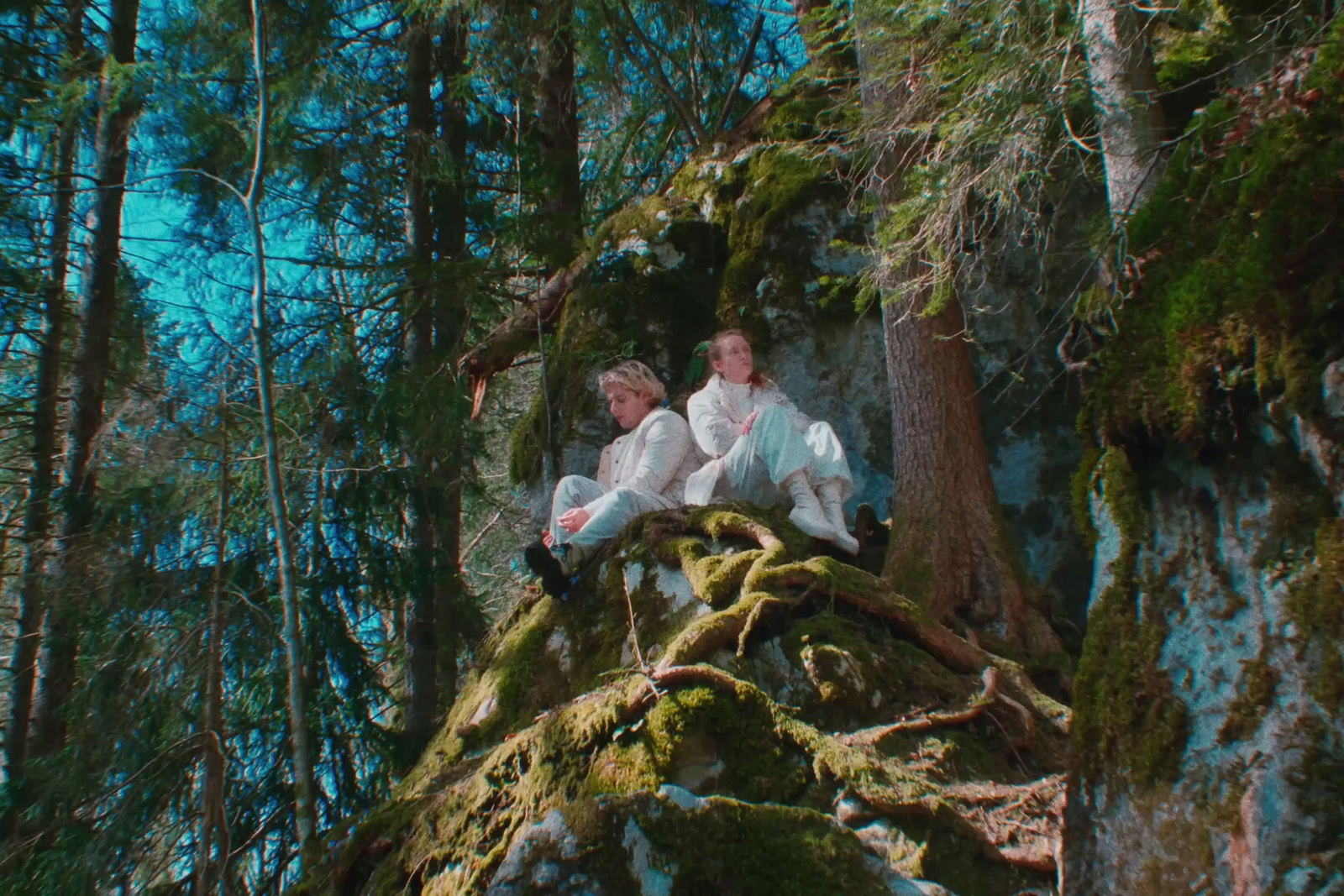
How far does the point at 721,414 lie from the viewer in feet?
22.8

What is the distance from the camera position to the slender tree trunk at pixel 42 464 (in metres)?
6.75

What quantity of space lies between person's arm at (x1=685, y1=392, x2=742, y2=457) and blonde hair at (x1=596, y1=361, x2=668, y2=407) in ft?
1.01

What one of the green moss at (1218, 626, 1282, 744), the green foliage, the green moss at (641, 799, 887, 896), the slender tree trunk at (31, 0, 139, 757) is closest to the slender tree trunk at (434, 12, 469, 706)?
the slender tree trunk at (31, 0, 139, 757)

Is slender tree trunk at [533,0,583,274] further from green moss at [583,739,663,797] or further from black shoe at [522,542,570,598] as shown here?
green moss at [583,739,663,797]

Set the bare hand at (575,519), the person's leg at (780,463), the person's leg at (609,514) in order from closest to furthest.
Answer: the person's leg at (609,514), the bare hand at (575,519), the person's leg at (780,463)

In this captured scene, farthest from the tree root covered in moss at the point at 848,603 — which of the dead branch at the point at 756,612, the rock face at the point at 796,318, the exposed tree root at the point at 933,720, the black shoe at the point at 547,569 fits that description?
the rock face at the point at 796,318

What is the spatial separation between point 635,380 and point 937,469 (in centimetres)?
214

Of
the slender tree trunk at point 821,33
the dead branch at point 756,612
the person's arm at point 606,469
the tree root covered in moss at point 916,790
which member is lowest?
the tree root covered in moss at point 916,790

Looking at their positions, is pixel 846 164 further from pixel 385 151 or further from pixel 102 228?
pixel 102 228

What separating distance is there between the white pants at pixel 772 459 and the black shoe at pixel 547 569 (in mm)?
1422

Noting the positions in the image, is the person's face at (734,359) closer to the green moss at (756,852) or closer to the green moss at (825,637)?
the green moss at (825,637)

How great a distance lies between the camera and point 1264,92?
2.51 meters

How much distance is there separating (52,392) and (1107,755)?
27.6 ft

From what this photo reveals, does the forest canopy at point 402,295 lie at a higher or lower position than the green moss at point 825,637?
higher
